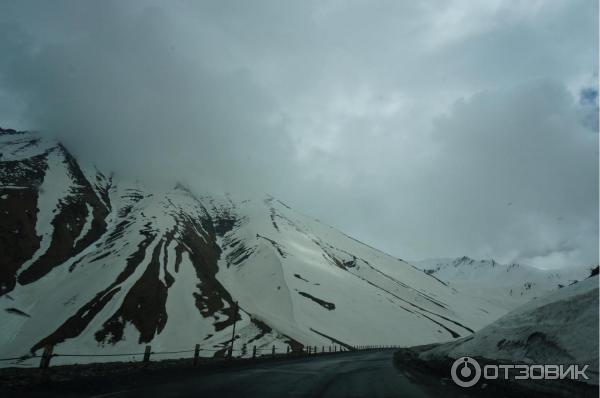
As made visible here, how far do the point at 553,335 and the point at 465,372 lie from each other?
14.2 ft

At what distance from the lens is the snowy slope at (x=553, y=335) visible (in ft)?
42.8

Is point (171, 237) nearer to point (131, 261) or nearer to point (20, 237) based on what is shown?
point (131, 261)

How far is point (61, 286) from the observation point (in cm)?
12544

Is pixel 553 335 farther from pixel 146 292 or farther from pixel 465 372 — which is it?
pixel 146 292

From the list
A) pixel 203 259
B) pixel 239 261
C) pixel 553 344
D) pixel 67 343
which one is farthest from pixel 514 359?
pixel 239 261

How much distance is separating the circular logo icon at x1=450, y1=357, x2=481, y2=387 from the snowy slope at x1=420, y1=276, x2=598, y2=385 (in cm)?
53

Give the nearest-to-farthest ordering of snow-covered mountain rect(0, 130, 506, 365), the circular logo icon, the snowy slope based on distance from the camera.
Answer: the snowy slope → the circular logo icon → snow-covered mountain rect(0, 130, 506, 365)

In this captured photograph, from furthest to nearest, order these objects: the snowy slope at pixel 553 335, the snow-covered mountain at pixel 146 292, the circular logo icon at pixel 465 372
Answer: the snow-covered mountain at pixel 146 292, the circular logo icon at pixel 465 372, the snowy slope at pixel 553 335

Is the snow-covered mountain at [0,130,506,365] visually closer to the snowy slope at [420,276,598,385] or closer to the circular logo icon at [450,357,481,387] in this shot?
the circular logo icon at [450,357,481,387]

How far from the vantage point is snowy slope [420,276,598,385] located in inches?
513

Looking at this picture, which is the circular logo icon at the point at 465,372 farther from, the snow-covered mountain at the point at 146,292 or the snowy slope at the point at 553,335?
the snow-covered mountain at the point at 146,292

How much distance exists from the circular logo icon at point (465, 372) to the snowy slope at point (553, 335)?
0.53 metres

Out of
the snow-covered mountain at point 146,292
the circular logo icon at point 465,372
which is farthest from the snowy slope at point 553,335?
the snow-covered mountain at point 146,292

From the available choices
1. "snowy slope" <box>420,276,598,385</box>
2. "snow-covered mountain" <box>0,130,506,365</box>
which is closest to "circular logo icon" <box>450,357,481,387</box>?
"snowy slope" <box>420,276,598,385</box>
